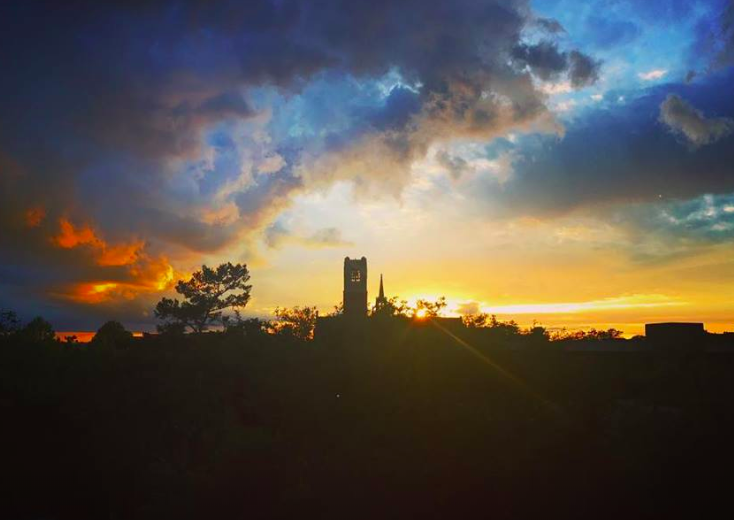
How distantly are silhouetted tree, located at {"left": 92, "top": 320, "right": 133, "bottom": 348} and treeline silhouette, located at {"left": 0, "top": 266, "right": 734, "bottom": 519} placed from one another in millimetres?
8762

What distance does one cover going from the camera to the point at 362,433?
14578mm

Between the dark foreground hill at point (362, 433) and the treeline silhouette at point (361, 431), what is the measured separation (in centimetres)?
5

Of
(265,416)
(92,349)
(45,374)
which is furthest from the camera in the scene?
(92,349)

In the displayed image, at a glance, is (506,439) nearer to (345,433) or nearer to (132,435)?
(345,433)

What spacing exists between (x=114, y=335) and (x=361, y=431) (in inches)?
1275

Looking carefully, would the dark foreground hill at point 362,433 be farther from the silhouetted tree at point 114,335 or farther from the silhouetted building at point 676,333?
the silhouetted tree at point 114,335

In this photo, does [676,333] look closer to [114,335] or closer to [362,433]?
[362,433]

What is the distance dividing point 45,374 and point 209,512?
15.9 m

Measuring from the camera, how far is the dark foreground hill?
1105 cm

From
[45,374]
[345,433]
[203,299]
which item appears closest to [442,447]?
[345,433]

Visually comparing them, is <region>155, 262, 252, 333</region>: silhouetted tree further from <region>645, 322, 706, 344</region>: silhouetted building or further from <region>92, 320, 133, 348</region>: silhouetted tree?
<region>645, 322, 706, 344</region>: silhouetted building

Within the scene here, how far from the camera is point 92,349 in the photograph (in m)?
29.0

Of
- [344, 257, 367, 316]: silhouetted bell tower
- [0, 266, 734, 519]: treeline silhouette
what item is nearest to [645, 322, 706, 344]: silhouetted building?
[0, 266, 734, 519]: treeline silhouette

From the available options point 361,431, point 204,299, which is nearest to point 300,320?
point 204,299
